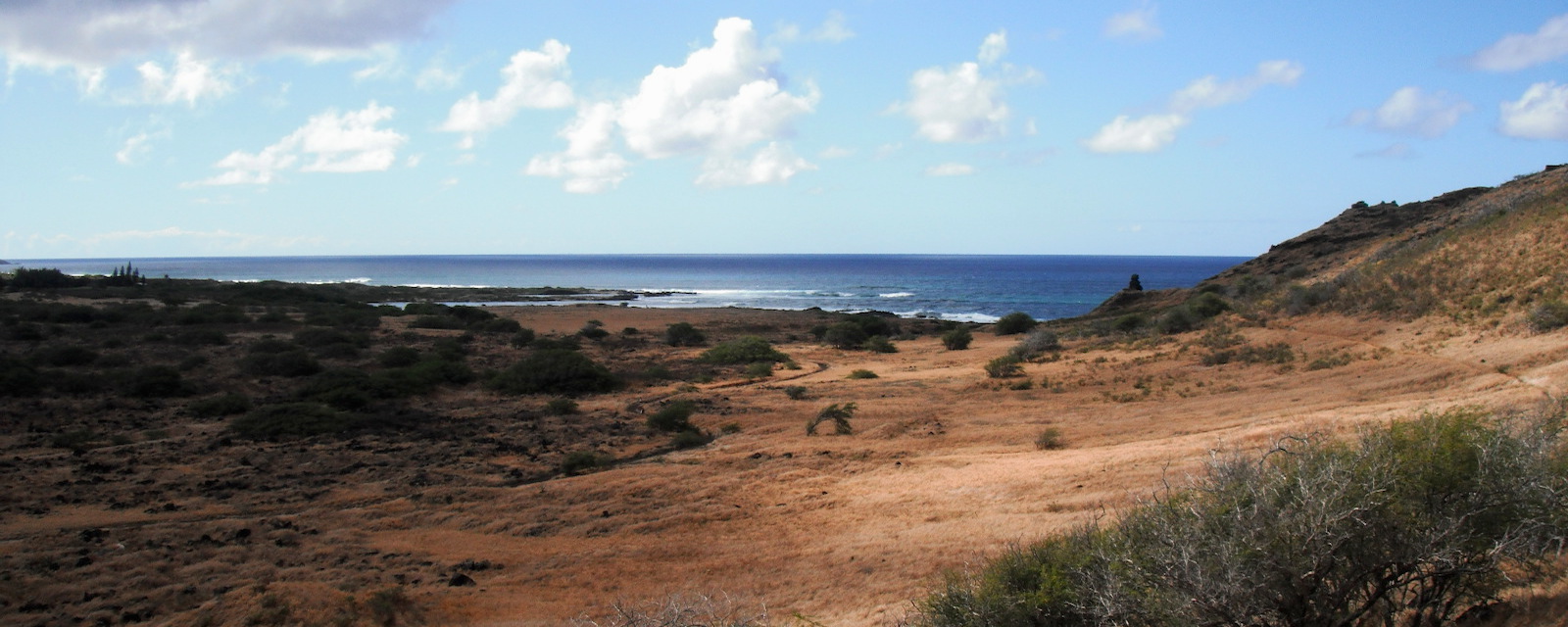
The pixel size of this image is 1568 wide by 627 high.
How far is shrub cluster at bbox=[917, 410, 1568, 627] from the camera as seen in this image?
4461mm

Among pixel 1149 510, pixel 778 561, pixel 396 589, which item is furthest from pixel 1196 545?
pixel 396 589

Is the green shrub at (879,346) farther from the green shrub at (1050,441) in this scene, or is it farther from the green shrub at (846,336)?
the green shrub at (1050,441)

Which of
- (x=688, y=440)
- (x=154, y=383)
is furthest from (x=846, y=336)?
(x=154, y=383)

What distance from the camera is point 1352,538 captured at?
4.56 m

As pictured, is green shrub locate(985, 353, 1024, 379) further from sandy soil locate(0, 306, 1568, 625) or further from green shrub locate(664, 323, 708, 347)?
green shrub locate(664, 323, 708, 347)

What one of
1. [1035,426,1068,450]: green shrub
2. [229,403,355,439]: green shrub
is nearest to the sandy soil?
[1035,426,1068,450]: green shrub

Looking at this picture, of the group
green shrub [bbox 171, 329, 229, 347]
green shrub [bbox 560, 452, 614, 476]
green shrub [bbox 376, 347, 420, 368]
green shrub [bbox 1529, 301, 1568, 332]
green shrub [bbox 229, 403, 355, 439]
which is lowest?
green shrub [bbox 560, 452, 614, 476]

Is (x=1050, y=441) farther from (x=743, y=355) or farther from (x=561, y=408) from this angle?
(x=743, y=355)

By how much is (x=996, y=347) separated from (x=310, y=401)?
23.4 metres

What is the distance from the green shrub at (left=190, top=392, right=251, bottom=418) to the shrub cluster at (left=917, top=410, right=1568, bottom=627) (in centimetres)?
1808

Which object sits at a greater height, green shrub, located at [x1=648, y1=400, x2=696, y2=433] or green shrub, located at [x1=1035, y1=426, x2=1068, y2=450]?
green shrub, located at [x1=1035, y1=426, x2=1068, y2=450]

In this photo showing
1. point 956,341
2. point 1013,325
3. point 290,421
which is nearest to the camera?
point 290,421

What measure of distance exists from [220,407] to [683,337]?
70.4 ft

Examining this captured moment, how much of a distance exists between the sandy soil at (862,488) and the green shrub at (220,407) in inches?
291
